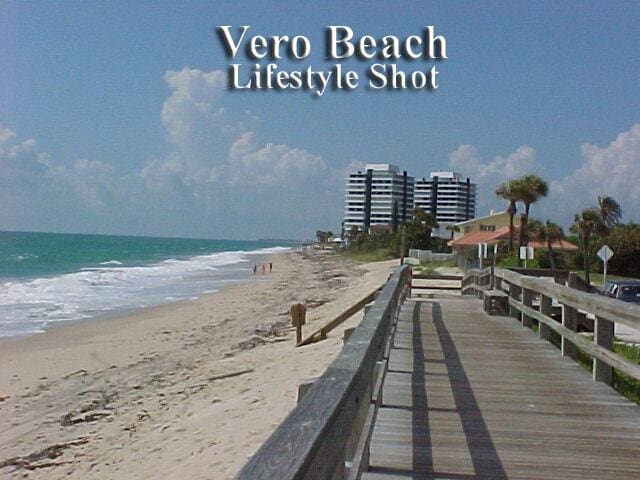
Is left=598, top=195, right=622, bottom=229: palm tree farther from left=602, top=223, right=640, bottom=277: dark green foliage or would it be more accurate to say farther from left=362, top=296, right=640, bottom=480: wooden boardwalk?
left=362, top=296, right=640, bottom=480: wooden boardwalk

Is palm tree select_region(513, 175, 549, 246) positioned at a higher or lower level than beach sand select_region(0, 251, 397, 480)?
higher

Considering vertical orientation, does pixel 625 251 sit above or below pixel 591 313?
above

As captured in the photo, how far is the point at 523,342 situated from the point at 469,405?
13.8 feet

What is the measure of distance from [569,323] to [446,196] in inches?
6559

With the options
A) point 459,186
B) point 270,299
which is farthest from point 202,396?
point 459,186

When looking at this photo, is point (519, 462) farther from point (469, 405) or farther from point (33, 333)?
point (33, 333)

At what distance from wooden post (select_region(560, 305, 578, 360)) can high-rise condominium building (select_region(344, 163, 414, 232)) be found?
163 metres

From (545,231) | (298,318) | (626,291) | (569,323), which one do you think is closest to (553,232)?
(545,231)

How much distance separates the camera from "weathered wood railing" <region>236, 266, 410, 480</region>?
180 cm

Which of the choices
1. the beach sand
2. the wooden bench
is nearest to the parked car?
the beach sand

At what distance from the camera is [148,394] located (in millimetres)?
12273

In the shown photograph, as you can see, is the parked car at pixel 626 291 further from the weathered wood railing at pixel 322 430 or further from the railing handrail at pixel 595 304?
the weathered wood railing at pixel 322 430

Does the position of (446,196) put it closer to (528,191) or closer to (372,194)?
(372,194)

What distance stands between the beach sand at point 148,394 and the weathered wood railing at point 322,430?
13.4 ft
